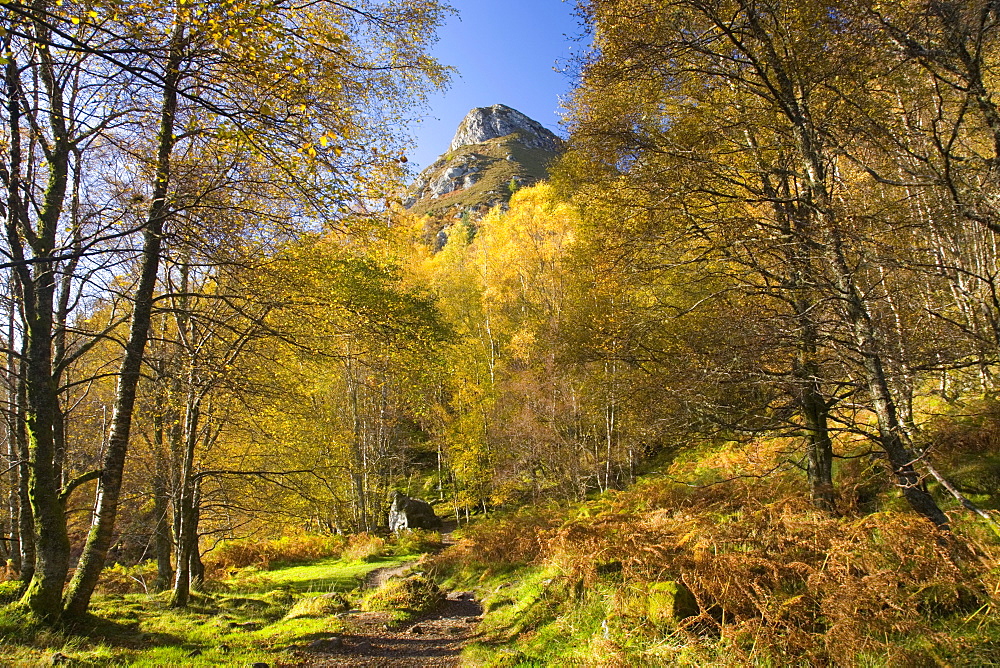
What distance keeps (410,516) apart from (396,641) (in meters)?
12.3

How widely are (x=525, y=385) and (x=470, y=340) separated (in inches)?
183

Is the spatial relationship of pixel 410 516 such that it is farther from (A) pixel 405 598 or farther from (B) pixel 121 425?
(B) pixel 121 425

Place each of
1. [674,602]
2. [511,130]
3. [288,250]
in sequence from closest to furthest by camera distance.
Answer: [674,602] → [288,250] → [511,130]

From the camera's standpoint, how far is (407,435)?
2330cm

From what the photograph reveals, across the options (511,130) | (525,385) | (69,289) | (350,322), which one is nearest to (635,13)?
(350,322)

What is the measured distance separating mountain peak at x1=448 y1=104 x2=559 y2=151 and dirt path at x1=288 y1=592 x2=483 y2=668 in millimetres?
127580

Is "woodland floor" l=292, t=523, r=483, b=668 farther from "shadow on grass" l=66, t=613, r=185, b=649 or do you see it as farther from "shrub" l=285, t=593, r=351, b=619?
"shadow on grass" l=66, t=613, r=185, b=649

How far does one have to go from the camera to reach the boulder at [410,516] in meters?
18.1

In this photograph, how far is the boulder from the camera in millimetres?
18109

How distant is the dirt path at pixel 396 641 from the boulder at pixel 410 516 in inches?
422

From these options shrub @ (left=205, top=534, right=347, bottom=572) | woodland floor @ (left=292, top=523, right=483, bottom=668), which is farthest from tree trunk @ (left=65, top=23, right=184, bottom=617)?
shrub @ (left=205, top=534, right=347, bottom=572)

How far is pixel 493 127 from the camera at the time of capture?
13050 cm

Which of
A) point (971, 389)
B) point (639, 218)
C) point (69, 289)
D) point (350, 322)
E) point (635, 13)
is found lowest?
point (971, 389)

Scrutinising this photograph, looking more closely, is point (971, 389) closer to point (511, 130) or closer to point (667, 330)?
point (667, 330)
